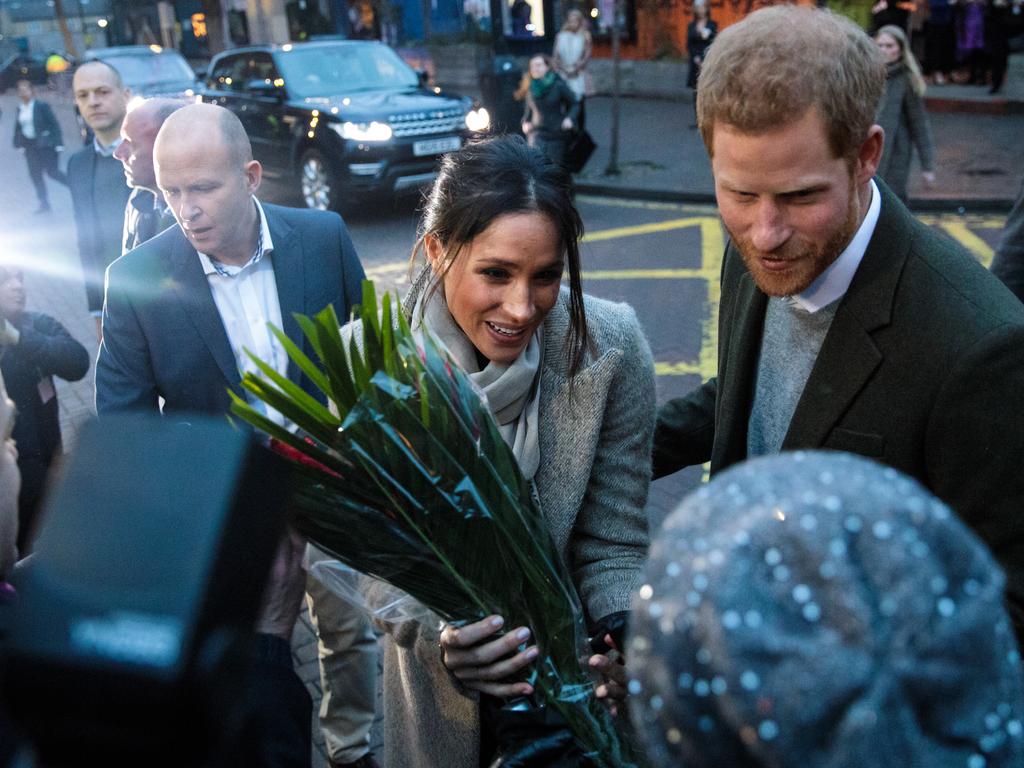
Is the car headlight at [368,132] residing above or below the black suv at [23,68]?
below

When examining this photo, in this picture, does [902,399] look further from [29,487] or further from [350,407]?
[29,487]

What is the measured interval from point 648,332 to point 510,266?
17.8ft

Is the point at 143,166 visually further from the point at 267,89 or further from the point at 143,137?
the point at 267,89

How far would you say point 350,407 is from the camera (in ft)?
4.78

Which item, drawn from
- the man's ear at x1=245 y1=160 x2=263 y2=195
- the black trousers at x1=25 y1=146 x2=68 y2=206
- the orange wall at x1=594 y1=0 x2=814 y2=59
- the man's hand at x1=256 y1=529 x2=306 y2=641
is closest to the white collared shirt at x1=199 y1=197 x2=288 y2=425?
the man's ear at x1=245 y1=160 x2=263 y2=195

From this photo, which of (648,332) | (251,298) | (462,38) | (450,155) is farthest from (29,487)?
(462,38)

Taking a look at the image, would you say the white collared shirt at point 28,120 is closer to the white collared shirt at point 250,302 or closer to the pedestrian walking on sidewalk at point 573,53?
the pedestrian walking on sidewalk at point 573,53

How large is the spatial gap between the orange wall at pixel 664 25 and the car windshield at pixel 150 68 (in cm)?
961

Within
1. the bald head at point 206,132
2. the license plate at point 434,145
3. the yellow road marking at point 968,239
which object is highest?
the bald head at point 206,132

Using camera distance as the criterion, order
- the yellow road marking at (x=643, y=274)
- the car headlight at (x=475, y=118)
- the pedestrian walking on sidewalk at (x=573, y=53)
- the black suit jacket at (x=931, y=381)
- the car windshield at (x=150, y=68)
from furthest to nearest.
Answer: the car windshield at (x=150, y=68) < the pedestrian walking on sidewalk at (x=573, y=53) < the car headlight at (x=475, y=118) < the yellow road marking at (x=643, y=274) < the black suit jacket at (x=931, y=381)

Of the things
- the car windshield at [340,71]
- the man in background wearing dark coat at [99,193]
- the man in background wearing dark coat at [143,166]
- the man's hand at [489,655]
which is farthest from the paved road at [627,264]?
the man's hand at [489,655]

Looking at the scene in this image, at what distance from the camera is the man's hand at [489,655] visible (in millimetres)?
1585

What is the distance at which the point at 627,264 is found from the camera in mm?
9305

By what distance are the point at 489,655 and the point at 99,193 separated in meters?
4.03
